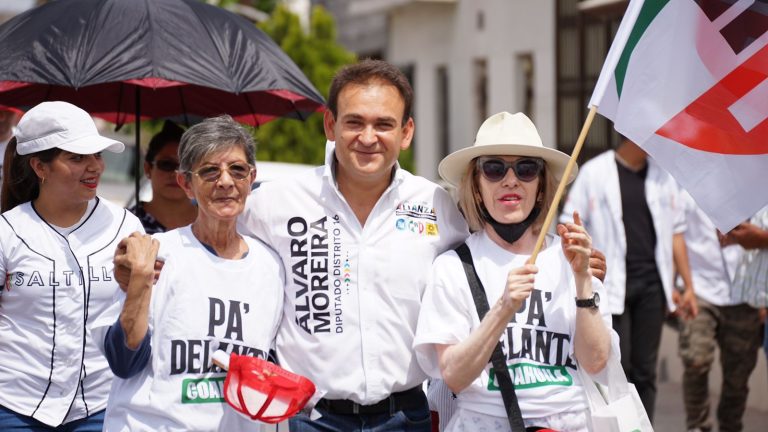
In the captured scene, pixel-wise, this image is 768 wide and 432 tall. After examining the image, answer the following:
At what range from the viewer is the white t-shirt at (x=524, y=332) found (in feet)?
13.5

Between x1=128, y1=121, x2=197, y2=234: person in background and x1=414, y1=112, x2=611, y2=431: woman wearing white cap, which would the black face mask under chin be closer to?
x1=414, y1=112, x2=611, y2=431: woman wearing white cap

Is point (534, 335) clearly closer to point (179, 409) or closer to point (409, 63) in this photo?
point (179, 409)

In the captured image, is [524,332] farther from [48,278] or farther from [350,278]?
[48,278]

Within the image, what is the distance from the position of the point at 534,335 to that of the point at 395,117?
37.6 inches

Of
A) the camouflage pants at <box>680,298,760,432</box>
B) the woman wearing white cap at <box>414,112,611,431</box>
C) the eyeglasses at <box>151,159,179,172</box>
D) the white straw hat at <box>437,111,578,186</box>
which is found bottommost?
the camouflage pants at <box>680,298,760,432</box>

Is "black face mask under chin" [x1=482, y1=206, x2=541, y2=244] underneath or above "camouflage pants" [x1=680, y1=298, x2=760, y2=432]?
above

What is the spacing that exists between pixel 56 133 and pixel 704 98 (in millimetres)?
2553

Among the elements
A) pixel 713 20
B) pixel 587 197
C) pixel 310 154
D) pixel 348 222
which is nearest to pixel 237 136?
pixel 348 222

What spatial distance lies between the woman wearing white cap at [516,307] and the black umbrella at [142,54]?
1736 millimetres

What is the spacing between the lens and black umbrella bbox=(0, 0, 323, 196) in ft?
17.8

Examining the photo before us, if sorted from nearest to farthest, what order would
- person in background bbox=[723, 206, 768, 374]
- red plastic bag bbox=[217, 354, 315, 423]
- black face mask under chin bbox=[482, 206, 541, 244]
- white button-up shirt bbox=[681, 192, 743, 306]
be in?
1. red plastic bag bbox=[217, 354, 315, 423]
2. black face mask under chin bbox=[482, 206, 541, 244]
3. person in background bbox=[723, 206, 768, 374]
4. white button-up shirt bbox=[681, 192, 743, 306]

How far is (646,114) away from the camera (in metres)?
4.57

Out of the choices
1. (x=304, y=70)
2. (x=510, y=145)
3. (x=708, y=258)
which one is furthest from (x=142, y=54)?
(x=304, y=70)

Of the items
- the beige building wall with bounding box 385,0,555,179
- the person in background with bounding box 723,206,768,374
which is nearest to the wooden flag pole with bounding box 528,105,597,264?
the person in background with bounding box 723,206,768,374
